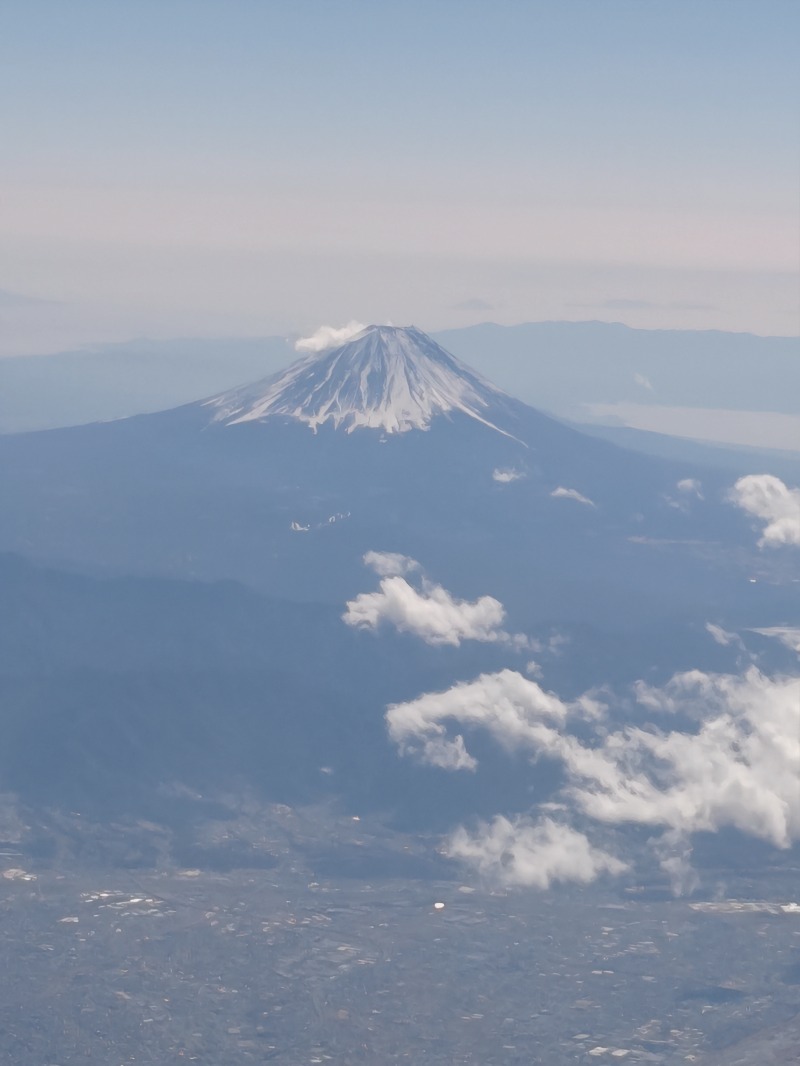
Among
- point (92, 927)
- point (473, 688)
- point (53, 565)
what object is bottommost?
point (92, 927)

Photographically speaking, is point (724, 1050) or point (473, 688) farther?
point (473, 688)

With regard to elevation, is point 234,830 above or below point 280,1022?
above

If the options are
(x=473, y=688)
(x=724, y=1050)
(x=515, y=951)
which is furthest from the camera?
(x=473, y=688)

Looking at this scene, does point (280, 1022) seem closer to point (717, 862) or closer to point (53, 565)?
point (717, 862)

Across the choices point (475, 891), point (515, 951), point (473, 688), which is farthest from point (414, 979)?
point (473, 688)

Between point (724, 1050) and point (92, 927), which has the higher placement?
point (92, 927)

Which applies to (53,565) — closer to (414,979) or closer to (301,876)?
(301,876)

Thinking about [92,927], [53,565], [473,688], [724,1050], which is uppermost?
[53,565]

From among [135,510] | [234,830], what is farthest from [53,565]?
[234,830]

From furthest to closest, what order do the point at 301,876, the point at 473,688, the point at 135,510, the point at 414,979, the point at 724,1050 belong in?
the point at 135,510 < the point at 473,688 < the point at 301,876 < the point at 414,979 < the point at 724,1050
